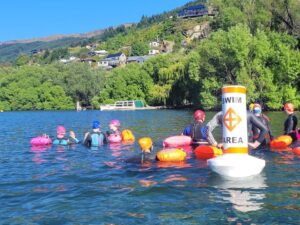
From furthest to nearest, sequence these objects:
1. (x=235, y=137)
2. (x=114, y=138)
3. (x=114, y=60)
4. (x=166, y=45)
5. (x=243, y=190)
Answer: (x=166, y=45) → (x=114, y=60) → (x=114, y=138) → (x=235, y=137) → (x=243, y=190)

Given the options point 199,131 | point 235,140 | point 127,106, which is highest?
point 127,106

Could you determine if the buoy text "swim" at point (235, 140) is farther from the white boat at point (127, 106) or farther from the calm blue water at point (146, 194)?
the white boat at point (127, 106)

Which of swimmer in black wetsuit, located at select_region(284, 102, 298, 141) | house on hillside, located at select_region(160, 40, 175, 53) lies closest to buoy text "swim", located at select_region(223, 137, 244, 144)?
swimmer in black wetsuit, located at select_region(284, 102, 298, 141)

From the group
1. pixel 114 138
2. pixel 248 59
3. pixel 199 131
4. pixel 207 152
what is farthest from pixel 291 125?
pixel 248 59

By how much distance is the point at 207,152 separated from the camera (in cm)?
1432

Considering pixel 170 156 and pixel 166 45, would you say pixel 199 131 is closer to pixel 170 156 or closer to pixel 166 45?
pixel 170 156

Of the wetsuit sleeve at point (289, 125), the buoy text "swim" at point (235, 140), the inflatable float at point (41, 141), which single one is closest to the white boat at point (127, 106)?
the inflatable float at point (41, 141)

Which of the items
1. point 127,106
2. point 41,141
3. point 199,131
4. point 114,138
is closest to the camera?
point 199,131

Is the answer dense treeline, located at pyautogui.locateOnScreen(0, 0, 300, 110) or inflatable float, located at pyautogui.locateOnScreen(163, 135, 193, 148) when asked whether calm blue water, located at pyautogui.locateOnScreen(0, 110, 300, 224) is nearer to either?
inflatable float, located at pyautogui.locateOnScreen(163, 135, 193, 148)

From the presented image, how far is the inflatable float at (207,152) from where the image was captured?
1405 centimetres

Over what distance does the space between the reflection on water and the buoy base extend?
0.21 m

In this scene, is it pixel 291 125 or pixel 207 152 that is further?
pixel 291 125

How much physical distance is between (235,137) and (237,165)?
2.26 ft

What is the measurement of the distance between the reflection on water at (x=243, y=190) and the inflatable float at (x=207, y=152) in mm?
Answer: 2777
